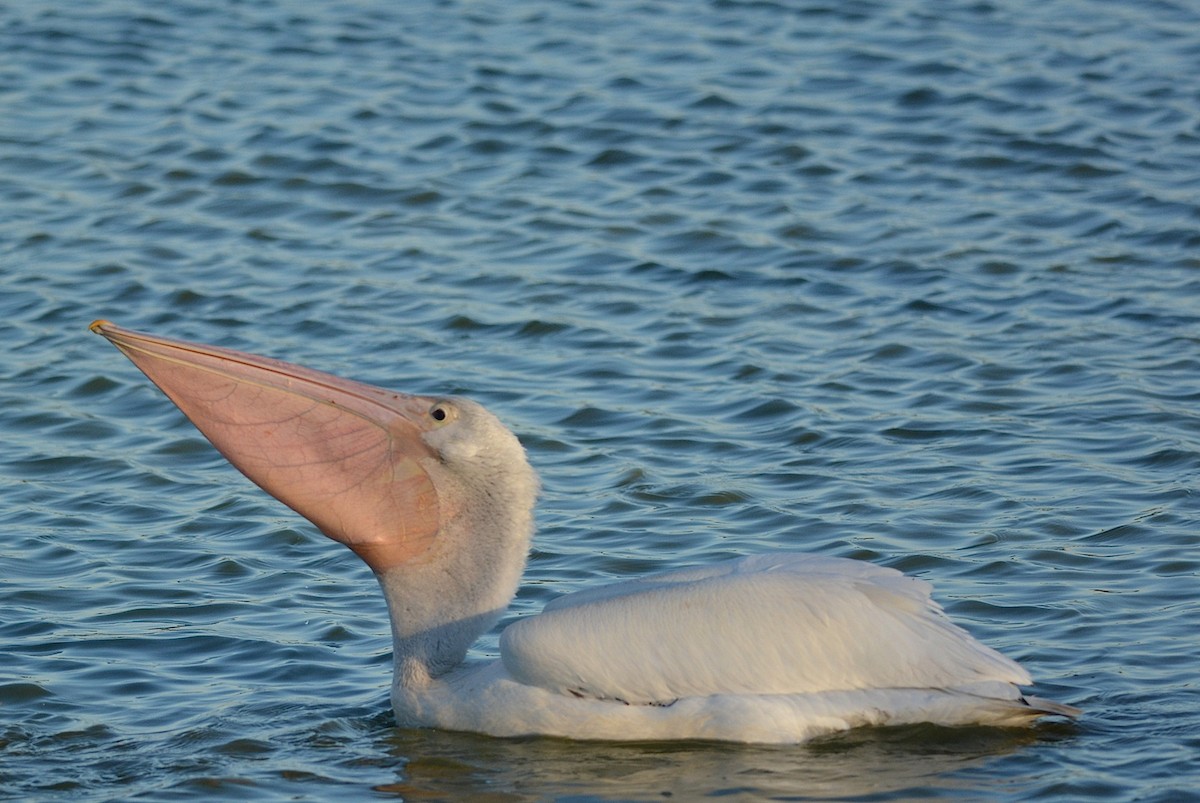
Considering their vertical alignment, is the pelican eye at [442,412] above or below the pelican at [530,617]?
above

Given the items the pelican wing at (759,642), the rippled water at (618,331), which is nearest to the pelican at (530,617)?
the pelican wing at (759,642)

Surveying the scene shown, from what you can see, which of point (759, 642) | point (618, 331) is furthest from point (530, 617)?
point (618, 331)

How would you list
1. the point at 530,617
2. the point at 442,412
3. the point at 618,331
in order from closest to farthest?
the point at 530,617
the point at 442,412
the point at 618,331

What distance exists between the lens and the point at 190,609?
6.05 metres

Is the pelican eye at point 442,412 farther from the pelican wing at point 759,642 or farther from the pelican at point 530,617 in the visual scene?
the pelican wing at point 759,642

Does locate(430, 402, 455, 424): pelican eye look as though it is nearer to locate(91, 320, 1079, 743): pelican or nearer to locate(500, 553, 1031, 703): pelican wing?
locate(91, 320, 1079, 743): pelican

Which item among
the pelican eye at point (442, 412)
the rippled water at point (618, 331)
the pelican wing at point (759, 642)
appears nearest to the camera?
the pelican wing at point (759, 642)

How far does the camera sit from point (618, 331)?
8.45 meters

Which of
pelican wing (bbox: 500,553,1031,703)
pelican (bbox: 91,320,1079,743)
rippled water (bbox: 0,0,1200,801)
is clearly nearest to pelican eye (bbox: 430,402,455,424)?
pelican (bbox: 91,320,1079,743)

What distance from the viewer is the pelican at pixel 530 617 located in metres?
4.83

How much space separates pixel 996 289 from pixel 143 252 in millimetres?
4151

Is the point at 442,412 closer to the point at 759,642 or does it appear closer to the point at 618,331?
the point at 759,642

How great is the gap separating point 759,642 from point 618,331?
3.73 metres

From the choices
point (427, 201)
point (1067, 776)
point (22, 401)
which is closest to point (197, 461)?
point (22, 401)
